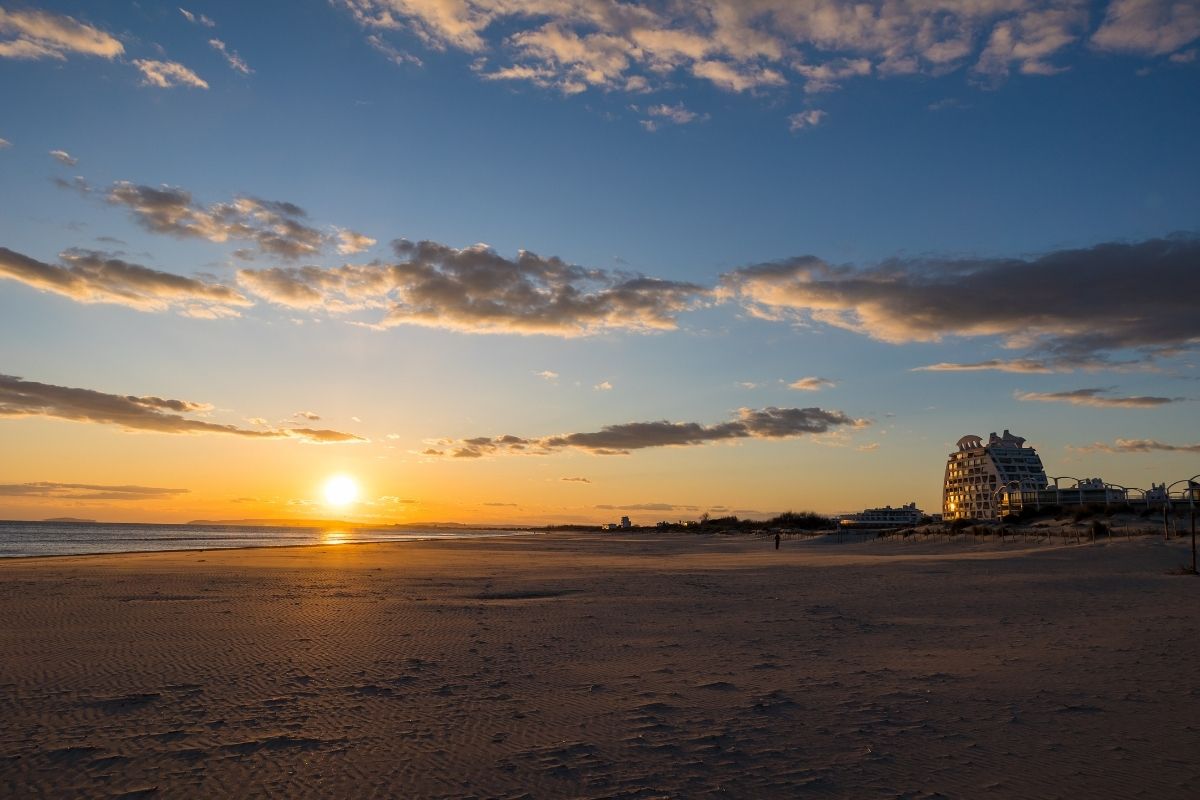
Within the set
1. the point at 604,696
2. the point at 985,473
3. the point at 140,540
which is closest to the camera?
the point at 604,696

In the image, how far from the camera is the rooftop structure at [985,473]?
3696 inches

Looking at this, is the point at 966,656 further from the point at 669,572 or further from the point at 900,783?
the point at 669,572

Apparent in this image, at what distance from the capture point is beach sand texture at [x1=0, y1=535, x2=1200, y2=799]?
6.71 metres

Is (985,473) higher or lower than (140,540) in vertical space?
higher

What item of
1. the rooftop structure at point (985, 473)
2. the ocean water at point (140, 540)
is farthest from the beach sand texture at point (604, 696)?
the rooftop structure at point (985, 473)

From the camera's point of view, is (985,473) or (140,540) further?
(985,473)

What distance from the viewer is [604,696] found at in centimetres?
962

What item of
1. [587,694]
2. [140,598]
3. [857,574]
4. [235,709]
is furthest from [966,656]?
[140,598]

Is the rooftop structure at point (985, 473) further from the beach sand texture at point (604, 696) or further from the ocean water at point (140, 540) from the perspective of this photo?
the beach sand texture at point (604, 696)

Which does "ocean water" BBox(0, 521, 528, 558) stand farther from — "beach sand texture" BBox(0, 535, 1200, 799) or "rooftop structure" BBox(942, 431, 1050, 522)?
"rooftop structure" BBox(942, 431, 1050, 522)

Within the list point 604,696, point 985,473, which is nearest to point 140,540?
point 604,696

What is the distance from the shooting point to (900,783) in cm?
654

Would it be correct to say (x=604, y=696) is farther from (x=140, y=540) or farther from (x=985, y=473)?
(x=985, y=473)

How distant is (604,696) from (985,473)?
99922 mm
